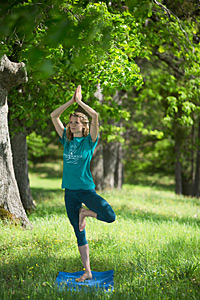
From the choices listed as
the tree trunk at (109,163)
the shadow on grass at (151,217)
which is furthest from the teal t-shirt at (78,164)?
the tree trunk at (109,163)

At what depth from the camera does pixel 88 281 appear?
4.22 m

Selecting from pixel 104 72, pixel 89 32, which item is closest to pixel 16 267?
pixel 89 32

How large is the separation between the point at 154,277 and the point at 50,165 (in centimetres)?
3243

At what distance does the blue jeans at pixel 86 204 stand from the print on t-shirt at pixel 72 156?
14.7 inches

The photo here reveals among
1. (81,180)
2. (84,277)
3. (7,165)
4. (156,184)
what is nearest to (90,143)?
(81,180)

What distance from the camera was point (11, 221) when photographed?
6.16m

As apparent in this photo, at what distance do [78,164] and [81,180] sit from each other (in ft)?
0.67

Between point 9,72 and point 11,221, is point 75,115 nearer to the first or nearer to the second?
point 9,72

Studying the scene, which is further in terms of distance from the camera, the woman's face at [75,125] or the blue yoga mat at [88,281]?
the woman's face at [75,125]

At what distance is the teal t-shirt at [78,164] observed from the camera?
4.18 meters

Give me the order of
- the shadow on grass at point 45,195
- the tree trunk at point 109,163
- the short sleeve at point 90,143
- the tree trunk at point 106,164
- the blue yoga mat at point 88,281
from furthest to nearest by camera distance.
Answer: the tree trunk at point 109,163 → the tree trunk at point 106,164 → the shadow on grass at point 45,195 → the short sleeve at point 90,143 → the blue yoga mat at point 88,281

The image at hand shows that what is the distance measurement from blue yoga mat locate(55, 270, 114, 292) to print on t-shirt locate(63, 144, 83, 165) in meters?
1.45

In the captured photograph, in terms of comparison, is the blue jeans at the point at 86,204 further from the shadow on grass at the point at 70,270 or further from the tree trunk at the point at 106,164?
the tree trunk at the point at 106,164

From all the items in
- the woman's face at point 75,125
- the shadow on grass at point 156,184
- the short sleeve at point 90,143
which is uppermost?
the woman's face at point 75,125
